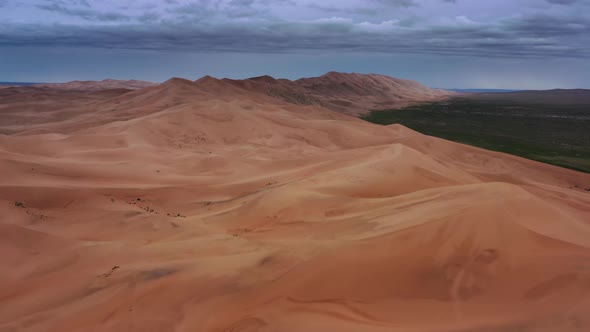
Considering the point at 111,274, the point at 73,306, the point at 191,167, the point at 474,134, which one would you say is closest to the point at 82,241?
the point at 111,274

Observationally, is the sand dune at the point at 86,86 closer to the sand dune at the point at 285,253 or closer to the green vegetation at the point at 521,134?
the green vegetation at the point at 521,134

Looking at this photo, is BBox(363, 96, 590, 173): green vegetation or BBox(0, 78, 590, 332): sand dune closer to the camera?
BBox(0, 78, 590, 332): sand dune

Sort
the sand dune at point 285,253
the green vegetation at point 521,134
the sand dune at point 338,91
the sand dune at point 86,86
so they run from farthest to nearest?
the sand dune at point 86,86, the sand dune at point 338,91, the green vegetation at point 521,134, the sand dune at point 285,253

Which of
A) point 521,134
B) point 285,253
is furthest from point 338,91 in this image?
point 285,253

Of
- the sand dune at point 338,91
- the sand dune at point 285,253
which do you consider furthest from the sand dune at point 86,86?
the sand dune at point 285,253

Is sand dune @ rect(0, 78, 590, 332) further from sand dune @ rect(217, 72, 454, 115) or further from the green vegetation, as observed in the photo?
sand dune @ rect(217, 72, 454, 115)

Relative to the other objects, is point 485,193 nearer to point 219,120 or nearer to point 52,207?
point 52,207

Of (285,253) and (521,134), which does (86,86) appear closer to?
(521,134)

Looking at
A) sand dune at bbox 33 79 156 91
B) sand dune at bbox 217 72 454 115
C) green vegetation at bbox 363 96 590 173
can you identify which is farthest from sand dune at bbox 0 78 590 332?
sand dune at bbox 33 79 156 91
